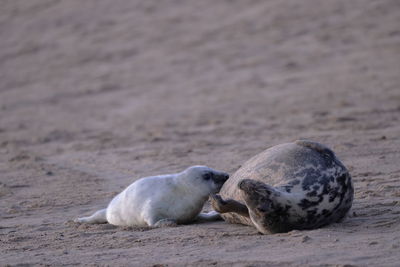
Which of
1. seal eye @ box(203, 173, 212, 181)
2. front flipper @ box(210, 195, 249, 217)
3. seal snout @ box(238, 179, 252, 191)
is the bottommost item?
seal eye @ box(203, 173, 212, 181)

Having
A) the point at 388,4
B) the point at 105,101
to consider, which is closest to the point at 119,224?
the point at 105,101

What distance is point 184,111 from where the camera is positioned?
13.3 metres

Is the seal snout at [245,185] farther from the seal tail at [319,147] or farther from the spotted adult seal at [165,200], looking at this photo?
the spotted adult seal at [165,200]

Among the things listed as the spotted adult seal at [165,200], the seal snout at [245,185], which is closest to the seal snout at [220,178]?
the spotted adult seal at [165,200]

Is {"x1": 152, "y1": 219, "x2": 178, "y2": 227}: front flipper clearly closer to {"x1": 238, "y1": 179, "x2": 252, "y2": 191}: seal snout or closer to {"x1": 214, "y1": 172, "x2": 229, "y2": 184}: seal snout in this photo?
{"x1": 214, "y1": 172, "x2": 229, "y2": 184}: seal snout

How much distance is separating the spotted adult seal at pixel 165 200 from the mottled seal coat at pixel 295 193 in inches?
24.7

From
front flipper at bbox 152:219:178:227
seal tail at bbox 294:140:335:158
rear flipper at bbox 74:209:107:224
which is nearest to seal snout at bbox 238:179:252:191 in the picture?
seal tail at bbox 294:140:335:158

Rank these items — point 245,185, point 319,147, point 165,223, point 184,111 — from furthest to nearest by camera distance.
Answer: point 184,111 < point 165,223 < point 319,147 < point 245,185

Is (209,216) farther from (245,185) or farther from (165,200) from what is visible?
(245,185)

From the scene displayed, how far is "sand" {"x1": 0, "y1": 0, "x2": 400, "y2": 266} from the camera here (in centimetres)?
460

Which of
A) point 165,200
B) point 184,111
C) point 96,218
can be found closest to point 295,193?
point 165,200

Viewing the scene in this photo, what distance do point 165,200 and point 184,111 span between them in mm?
7821


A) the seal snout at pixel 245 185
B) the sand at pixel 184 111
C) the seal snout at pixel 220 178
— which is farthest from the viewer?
the seal snout at pixel 220 178

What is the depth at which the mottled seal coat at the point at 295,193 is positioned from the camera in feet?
14.7
